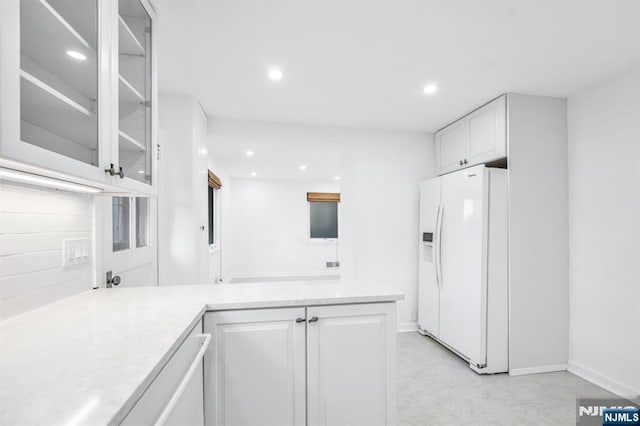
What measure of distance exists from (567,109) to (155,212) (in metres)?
3.77

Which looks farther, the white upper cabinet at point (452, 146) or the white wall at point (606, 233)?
the white upper cabinet at point (452, 146)

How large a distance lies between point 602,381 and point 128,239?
375cm

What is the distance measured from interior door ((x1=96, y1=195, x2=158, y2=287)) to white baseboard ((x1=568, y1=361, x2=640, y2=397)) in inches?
141

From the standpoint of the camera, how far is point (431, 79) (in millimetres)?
2279

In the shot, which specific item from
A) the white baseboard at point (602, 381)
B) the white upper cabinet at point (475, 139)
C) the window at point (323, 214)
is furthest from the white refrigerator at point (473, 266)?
the window at point (323, 214)

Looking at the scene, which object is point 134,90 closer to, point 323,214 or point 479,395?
point 479,395

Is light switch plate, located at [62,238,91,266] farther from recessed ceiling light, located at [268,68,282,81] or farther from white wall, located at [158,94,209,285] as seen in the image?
recessed ceiling light, located at [268,68,282,81]

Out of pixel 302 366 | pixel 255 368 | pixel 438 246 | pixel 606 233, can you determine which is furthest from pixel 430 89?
pixel 255 368

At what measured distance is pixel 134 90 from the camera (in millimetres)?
1312

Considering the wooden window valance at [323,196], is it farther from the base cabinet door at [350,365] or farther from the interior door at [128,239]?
the base cabinet door at [350,365]

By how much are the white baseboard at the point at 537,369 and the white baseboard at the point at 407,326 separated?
1.13 m

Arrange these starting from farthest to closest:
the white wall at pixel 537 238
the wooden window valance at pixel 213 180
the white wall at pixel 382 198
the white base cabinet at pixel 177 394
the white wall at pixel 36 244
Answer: the wooden window valance at pixel 213 180, the white wall at pixel 382 198, the white wall at pixel 537 238, the white wall at pixel 36 244, the white base cabinet at pixel 177 394

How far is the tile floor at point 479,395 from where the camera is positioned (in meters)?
1.94

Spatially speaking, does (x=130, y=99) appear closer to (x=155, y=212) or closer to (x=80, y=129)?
(x=80, y=129)
